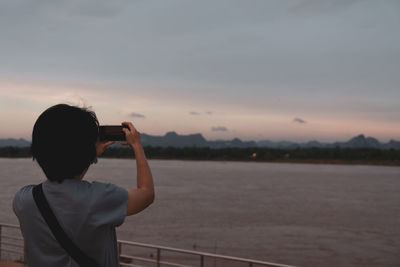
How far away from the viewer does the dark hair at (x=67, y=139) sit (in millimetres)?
1492

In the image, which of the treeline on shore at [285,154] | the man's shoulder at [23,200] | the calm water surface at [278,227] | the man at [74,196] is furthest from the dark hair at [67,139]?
the treeline on shore at [285,154]

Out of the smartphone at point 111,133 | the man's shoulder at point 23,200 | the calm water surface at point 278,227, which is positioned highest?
the smartphone at point 111,133

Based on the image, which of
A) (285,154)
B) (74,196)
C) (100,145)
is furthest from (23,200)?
(285,154)

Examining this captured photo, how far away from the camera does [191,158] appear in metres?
168

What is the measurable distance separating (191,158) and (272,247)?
13927 cm

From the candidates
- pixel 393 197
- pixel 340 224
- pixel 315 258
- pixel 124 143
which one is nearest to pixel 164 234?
pixel 315 258

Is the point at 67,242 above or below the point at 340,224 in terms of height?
above

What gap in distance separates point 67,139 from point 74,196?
0.71 ft

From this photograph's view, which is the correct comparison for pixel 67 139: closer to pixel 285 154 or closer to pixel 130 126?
pixel 130 126

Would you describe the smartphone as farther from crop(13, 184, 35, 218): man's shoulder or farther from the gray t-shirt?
crop(13, 184, 35, 218): man's shoulder

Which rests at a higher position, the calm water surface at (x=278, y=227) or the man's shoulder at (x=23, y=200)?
the man's shoulder at (x=23, y=200)

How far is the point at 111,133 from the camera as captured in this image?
1.56 metres

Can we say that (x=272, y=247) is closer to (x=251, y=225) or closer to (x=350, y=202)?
(x=251, y=225)

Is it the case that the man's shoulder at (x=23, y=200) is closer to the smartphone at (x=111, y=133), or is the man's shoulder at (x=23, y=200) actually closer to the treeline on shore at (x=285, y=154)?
the smartphone at (x=111, y=133)
